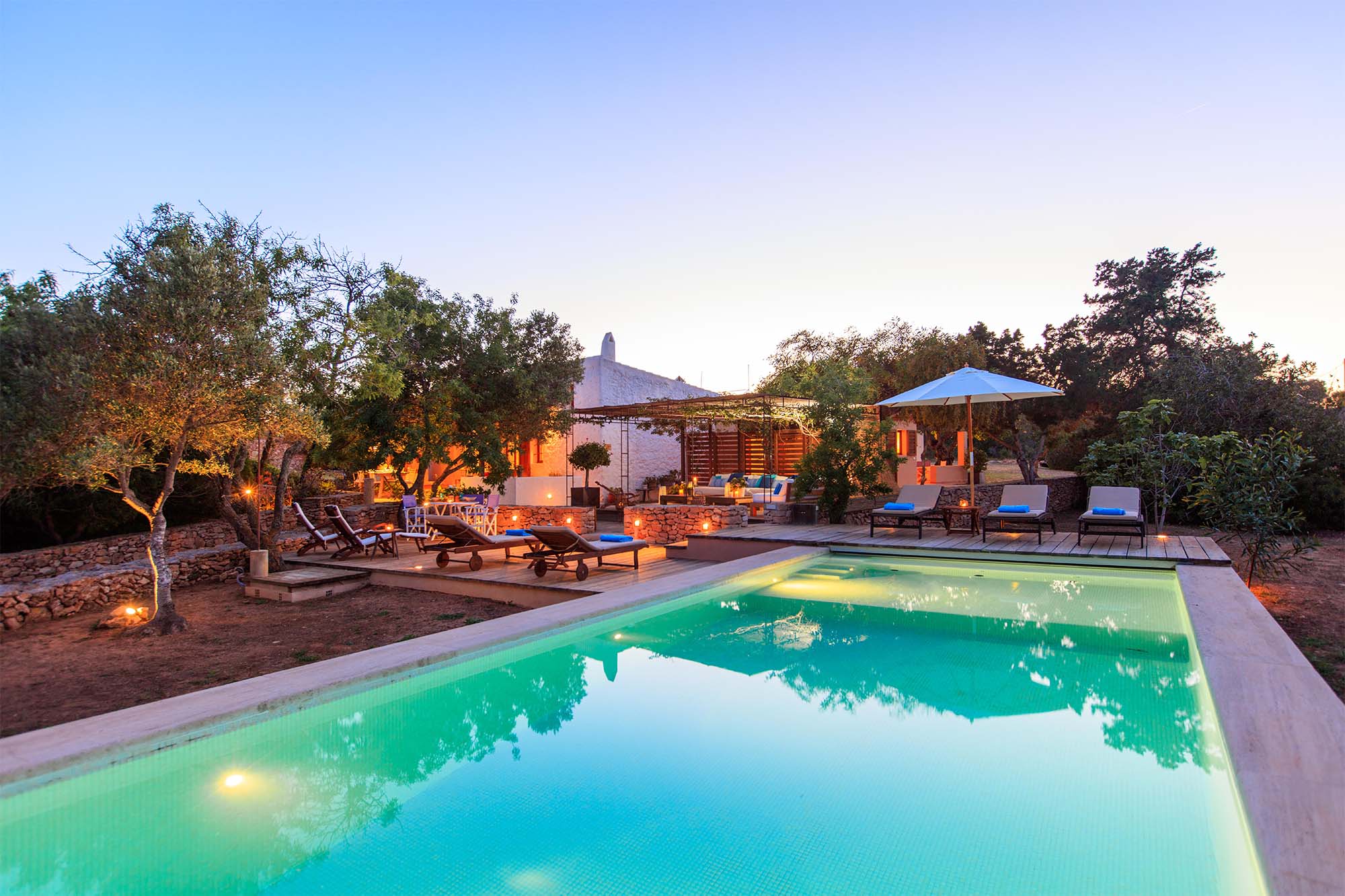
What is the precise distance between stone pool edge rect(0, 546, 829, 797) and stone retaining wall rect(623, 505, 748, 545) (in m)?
5.44

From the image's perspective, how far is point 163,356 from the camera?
19.5 feet

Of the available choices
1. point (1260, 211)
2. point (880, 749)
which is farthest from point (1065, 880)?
point (1260, 211)

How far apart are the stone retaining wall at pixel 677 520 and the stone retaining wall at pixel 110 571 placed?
563cm

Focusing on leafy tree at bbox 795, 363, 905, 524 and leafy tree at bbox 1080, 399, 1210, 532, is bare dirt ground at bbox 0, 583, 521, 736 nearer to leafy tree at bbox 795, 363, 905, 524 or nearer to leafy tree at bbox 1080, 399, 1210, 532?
→ leafy tree at bbox 795, 363, 905, 524

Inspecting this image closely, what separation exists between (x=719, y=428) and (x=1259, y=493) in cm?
1466

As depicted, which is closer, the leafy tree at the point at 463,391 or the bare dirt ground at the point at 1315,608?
the bare dirt ground at the point at 1315,608

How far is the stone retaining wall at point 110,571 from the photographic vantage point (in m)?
7.85

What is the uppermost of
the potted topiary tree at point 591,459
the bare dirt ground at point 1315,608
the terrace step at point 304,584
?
the potted topiary tree at point 591,459

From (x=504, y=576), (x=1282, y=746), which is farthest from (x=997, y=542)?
(x=1282, y=746)

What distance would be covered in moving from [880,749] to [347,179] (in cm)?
1294

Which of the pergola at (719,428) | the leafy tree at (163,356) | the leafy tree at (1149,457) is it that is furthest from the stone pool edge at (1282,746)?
the pergola at (719,428)

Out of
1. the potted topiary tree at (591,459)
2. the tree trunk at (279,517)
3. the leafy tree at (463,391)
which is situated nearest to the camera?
the tree trunk at (279,517)

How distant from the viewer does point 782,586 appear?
7977 millimetres

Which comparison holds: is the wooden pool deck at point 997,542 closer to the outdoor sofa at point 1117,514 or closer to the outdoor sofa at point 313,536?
the outdoor sofa at point 1117,514
